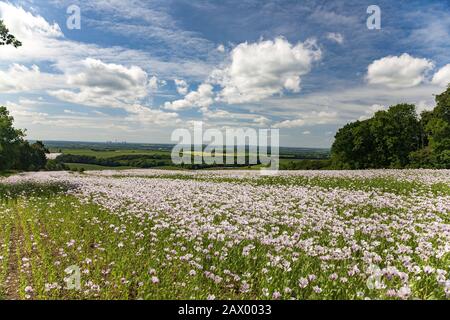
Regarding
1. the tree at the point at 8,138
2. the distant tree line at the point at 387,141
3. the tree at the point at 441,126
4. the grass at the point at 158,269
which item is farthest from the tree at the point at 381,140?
the grass at the point at 158,269

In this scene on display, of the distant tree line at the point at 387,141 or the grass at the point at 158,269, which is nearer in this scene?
the grass at the point at 158,269

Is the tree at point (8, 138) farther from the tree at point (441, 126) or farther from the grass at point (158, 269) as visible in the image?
the tree at point (441, 126)

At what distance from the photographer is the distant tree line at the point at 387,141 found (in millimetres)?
54825

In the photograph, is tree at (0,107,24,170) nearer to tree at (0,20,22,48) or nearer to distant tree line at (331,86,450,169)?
tree at (0,20,22,48)

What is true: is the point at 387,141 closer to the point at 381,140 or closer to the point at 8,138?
the point at 381,140

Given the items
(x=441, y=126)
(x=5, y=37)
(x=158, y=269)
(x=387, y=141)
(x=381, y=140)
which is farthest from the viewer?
(x=381, y=140)

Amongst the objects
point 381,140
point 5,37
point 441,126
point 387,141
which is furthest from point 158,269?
point 381,140

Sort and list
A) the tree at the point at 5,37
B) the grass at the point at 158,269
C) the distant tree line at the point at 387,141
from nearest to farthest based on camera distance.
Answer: the grass at the point at 158,269
the tree at the point at 5,37
the distant tree line at the point at 387,141

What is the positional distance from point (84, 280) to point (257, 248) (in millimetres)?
3755

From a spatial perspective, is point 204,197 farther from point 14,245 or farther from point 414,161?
point 414,161

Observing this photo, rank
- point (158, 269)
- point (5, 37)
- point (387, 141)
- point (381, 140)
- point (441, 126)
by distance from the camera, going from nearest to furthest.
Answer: point (158, 269)
point (5, 37)
point (441, 126)
point (387, 141)
point (381, 140)

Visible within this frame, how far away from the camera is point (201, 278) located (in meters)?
6.14

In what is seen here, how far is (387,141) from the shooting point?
55.5 metres
